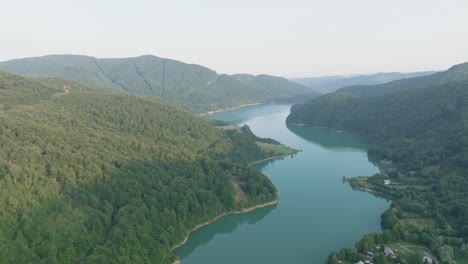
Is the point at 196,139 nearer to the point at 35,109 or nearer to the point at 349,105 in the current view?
the point at 35,109

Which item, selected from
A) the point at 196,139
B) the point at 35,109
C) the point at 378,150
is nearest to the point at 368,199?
the point at 378,150

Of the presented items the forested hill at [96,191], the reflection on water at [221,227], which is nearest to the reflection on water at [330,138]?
the forested hill at [96,191]

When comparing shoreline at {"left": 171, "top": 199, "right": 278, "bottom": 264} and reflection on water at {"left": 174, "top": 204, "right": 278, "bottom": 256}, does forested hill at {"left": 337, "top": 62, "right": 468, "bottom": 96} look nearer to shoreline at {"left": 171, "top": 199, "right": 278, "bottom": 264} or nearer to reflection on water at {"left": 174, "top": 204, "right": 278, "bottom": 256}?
shoreline at {"left": 171, "top": 199, "right": 278, "bottom": 264}

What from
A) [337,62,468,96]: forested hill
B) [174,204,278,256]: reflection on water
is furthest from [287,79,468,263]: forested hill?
[337,62,468,96]: forested hill

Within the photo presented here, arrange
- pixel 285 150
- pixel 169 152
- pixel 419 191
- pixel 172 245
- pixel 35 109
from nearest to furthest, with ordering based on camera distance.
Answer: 1. pixel 172 245
2. pixel 419 191
3. pixel 169 152
4. pixel 35 109
5. pixel 285 150

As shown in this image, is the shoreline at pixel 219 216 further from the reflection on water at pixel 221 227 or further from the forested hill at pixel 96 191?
→ the forested hill at pixel 96 191

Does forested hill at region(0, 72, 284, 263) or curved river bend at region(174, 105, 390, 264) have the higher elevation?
forested hill at region(0, 72, 284, 263)

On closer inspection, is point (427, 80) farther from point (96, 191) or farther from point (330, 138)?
point (96, 191)
